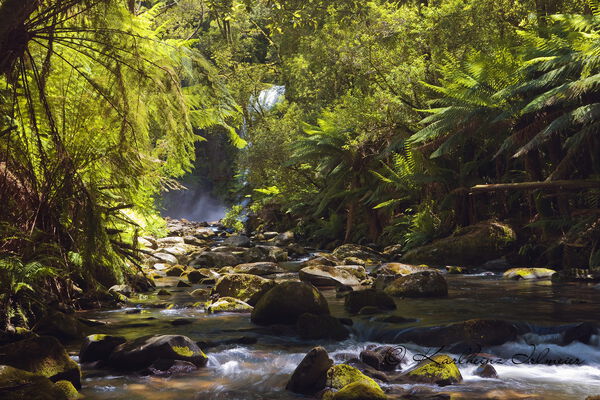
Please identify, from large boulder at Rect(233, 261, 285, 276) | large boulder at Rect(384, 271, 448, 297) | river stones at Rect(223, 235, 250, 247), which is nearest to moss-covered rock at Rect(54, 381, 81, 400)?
large boulder at Rect(384, 271, 448, 297)

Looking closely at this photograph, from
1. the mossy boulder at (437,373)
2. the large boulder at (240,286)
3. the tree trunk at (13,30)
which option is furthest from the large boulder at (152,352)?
the large boulder at (240,286)

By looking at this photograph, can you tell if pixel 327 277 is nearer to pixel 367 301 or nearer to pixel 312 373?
pixel 367 301

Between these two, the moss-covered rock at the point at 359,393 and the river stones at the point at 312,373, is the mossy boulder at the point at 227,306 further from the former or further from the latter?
the moss-covered rock at the point at 359,393

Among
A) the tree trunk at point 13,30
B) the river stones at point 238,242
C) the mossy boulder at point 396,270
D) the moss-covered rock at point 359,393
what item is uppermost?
the tree trunk at point 13,30

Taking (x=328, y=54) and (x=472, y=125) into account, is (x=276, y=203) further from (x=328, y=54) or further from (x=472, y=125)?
(x=472, y=125)

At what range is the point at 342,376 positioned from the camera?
12.0 ft

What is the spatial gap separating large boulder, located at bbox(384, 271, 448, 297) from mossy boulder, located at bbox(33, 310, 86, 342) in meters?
4.08

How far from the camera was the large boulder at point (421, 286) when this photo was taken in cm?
712

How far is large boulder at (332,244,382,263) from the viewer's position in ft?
40.6

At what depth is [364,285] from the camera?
847cm

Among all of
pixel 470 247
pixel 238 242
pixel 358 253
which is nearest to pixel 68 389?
pixel 470 247

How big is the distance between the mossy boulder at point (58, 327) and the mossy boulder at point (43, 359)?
1019 mm

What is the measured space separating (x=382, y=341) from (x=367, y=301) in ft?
3.90

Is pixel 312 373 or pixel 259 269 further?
pixel 259 269
